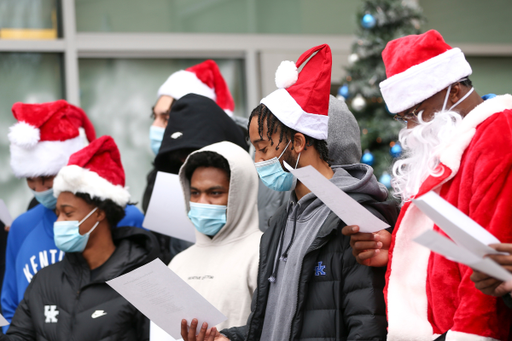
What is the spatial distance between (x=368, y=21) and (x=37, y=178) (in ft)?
11.0

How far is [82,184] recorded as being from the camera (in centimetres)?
311

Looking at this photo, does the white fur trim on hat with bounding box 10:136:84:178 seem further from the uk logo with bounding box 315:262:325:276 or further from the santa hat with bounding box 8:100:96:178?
the uk logo with bounding box 315:262:325:276

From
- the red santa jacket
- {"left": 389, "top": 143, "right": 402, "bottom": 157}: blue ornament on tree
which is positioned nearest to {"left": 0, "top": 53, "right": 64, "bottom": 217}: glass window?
{"left": 389, "top": 143, "right": 402, "bottom": 157}: blue ornament on tree

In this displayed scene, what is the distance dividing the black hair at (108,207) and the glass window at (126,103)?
285cm

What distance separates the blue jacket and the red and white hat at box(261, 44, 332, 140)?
1.74 metres

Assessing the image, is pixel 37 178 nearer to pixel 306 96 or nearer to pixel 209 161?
pixel 209 161

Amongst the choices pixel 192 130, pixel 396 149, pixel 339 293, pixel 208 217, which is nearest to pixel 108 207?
pixel 192 130

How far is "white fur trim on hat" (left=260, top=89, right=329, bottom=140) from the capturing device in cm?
218

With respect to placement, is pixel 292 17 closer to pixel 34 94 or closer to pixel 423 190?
pixel 34 94

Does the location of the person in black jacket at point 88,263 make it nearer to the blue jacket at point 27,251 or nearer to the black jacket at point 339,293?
the blue jacket at point 27,251

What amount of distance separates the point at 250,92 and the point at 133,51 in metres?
1.32

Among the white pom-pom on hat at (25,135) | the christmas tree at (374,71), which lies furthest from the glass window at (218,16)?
the white pom-pom on hat at (25,135)

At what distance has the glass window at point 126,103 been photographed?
6035mm

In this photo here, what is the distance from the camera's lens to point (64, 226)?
3.00 meters
